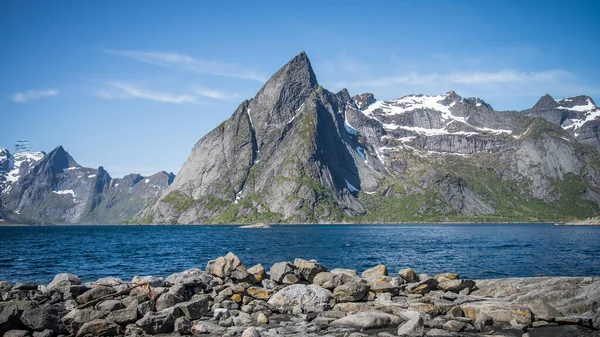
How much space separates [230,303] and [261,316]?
3345 mm

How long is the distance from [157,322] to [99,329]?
2.74m

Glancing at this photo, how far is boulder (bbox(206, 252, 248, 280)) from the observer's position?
101 feet

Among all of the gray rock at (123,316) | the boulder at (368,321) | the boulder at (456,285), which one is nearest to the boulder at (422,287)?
the boulder at (456,285)

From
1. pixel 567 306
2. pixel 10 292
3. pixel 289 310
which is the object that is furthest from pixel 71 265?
pixel 567 306

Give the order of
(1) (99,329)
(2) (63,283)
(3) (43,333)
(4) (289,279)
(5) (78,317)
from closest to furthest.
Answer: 1. (3) (43,333)
2. (1) (99,329)
3. (5) (78,317)
4. (2) (63,283)
5. (4) (289,279)

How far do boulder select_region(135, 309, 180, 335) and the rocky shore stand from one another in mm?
50

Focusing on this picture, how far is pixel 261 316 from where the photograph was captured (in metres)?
24.0

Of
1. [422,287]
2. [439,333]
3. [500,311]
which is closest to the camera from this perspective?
[439,333]

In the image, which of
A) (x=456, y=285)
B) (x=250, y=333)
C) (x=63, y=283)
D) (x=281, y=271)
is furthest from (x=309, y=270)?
(x=63, y=283)

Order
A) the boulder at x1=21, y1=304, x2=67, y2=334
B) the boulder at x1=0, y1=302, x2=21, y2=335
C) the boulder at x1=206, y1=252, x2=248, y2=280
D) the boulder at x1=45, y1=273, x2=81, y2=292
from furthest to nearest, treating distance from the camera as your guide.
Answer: the boulder at x1=206, y1=252, x2=248, y2=280 < the boulder at x1=45, y1=273, x2=81, y2=292 < the boulder at x1=21, y1=304, x2=67, y2=334 < the boulder at x1=0, y1=302, x2=21, y2=335

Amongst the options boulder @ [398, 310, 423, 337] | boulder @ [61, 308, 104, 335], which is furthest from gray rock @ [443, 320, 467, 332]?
boulder @ [61, 308, 104, 335]

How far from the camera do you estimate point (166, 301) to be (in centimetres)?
2492

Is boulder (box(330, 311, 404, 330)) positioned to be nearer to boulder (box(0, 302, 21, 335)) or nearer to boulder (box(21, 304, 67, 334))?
boulder (box(21, 304, 67, 334))

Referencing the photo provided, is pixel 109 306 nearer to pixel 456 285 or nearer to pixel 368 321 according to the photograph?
pixel 368 321
